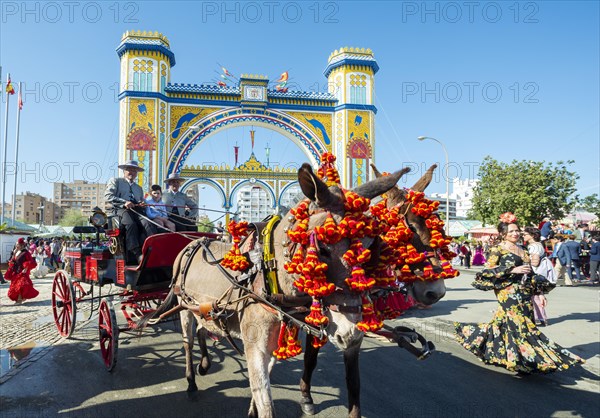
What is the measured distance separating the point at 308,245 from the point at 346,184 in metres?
19.7

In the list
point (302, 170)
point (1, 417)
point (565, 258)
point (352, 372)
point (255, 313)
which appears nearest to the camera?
point (302, 170)

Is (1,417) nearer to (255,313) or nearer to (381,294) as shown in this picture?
(255,313)

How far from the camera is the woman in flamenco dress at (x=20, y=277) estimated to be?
10.0 metres

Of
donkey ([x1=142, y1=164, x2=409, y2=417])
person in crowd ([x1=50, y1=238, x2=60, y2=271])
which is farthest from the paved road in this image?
person in crowd ([x1=50, y1=238, x2=60, y2=271])

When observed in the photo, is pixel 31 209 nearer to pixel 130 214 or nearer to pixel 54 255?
pixel 54 255

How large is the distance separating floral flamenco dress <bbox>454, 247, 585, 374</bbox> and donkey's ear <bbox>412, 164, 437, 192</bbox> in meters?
1.73

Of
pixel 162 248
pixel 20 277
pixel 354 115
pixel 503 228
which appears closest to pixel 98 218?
pixel 162 248

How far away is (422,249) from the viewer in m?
3.84

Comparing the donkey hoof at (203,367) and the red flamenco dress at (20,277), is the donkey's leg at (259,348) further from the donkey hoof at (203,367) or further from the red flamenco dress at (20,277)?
the red flamenco dress at (20,277)

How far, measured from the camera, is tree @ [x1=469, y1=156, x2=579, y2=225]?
21.2 m

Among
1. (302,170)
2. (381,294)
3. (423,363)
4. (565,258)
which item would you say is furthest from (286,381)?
(565,258)

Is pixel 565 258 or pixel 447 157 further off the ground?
pixel 447 157

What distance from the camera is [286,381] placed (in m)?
4.49

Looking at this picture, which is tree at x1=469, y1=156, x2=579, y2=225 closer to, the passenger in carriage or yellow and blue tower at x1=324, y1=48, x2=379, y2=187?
yellow and blue tower at x1=324, y1=48, x2=379, y2=187
